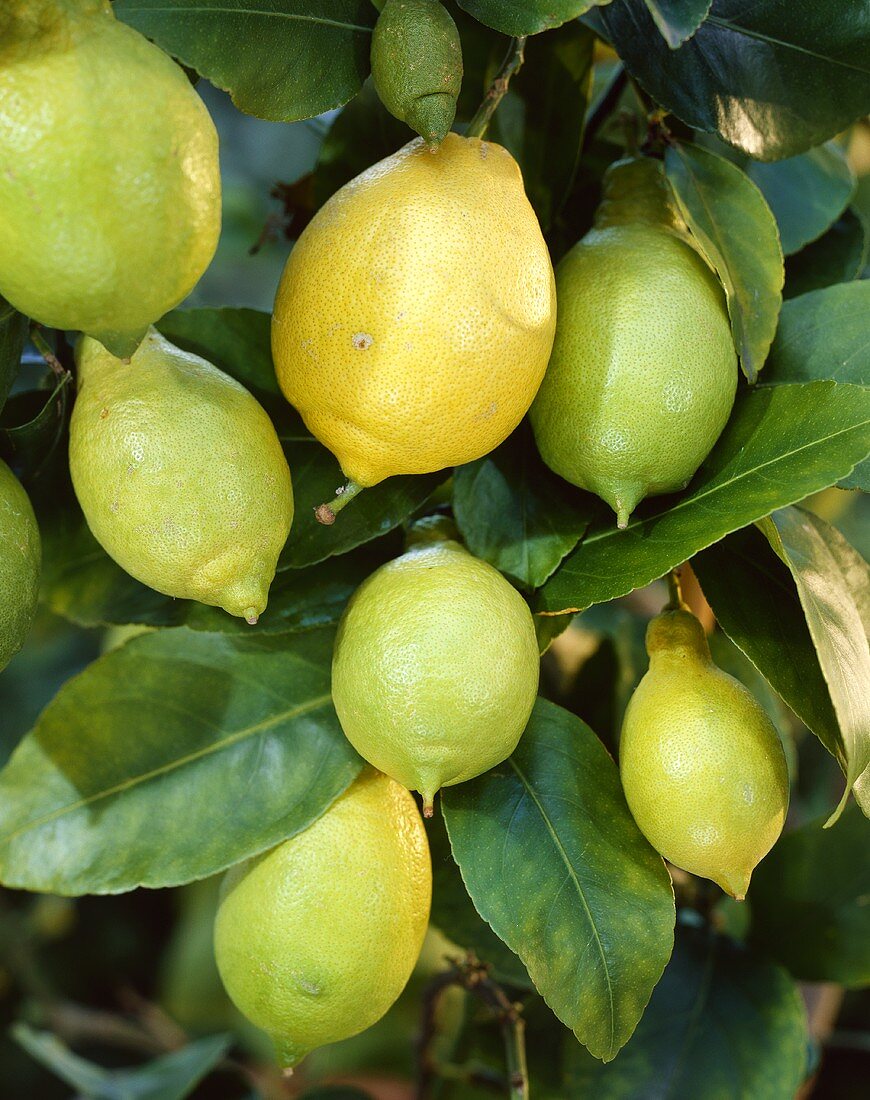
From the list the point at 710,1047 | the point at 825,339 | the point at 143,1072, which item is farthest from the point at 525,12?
the point at 143,1072

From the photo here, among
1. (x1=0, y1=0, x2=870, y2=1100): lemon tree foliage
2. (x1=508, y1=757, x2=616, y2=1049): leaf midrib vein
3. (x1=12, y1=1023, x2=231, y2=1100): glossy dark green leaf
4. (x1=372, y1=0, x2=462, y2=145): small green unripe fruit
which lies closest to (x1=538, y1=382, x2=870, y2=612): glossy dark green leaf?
(x1=0, y1=0, x2=870, y2=1100): lemon tree foliage

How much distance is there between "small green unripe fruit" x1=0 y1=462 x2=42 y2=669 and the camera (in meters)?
0.47

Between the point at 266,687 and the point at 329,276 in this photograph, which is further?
the point at 266,687

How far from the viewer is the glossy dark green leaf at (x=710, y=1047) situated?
2.41 feet

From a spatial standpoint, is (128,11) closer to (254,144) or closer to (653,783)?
(653,783)

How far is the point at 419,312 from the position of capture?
0.46 meters

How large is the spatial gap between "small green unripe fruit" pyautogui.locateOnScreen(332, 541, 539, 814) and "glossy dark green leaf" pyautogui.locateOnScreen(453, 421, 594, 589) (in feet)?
0.14

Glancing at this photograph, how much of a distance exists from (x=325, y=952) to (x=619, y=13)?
20.8 inches

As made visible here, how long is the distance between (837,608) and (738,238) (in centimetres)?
21

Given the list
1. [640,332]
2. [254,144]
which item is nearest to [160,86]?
[640,332]

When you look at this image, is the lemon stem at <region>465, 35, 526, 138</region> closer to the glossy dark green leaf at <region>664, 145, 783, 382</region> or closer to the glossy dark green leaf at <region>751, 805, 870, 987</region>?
the glossy dark green leaf at <region>664, 145, 783, 382</region>

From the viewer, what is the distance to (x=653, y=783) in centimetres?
52

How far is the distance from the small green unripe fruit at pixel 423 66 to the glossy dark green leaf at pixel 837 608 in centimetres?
24

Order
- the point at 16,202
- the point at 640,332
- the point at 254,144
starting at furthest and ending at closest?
the point at 254,144, the point at 640,332, the point at 16,202
